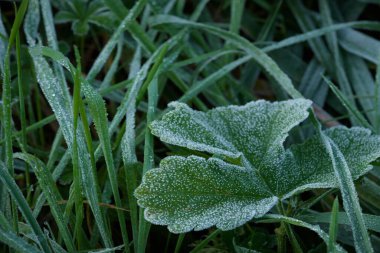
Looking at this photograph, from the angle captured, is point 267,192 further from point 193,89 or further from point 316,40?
point 316,40

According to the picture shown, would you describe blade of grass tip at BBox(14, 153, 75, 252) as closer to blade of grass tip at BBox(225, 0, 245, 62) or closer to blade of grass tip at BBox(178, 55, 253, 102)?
blade of grass tip at BBox(178, 55, 253, 102)

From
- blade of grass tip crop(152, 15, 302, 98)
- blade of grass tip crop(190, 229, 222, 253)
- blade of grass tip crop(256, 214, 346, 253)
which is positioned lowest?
blade of grass tip crop(190, 229, 222, 253)

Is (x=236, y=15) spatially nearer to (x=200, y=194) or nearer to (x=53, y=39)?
(x=53, y=39)

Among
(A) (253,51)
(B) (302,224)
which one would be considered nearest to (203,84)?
(A) (253,51)

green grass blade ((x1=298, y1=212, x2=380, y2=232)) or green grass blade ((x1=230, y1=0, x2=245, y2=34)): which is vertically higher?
green grass blade ((x1=230, y1=0, x2=245, y2=34))

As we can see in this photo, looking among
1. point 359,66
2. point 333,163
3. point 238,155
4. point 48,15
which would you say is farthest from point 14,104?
point 359,66

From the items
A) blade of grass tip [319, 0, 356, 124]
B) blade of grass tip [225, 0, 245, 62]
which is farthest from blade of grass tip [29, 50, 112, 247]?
blade of grass tip [319, 0, 356, 124]
